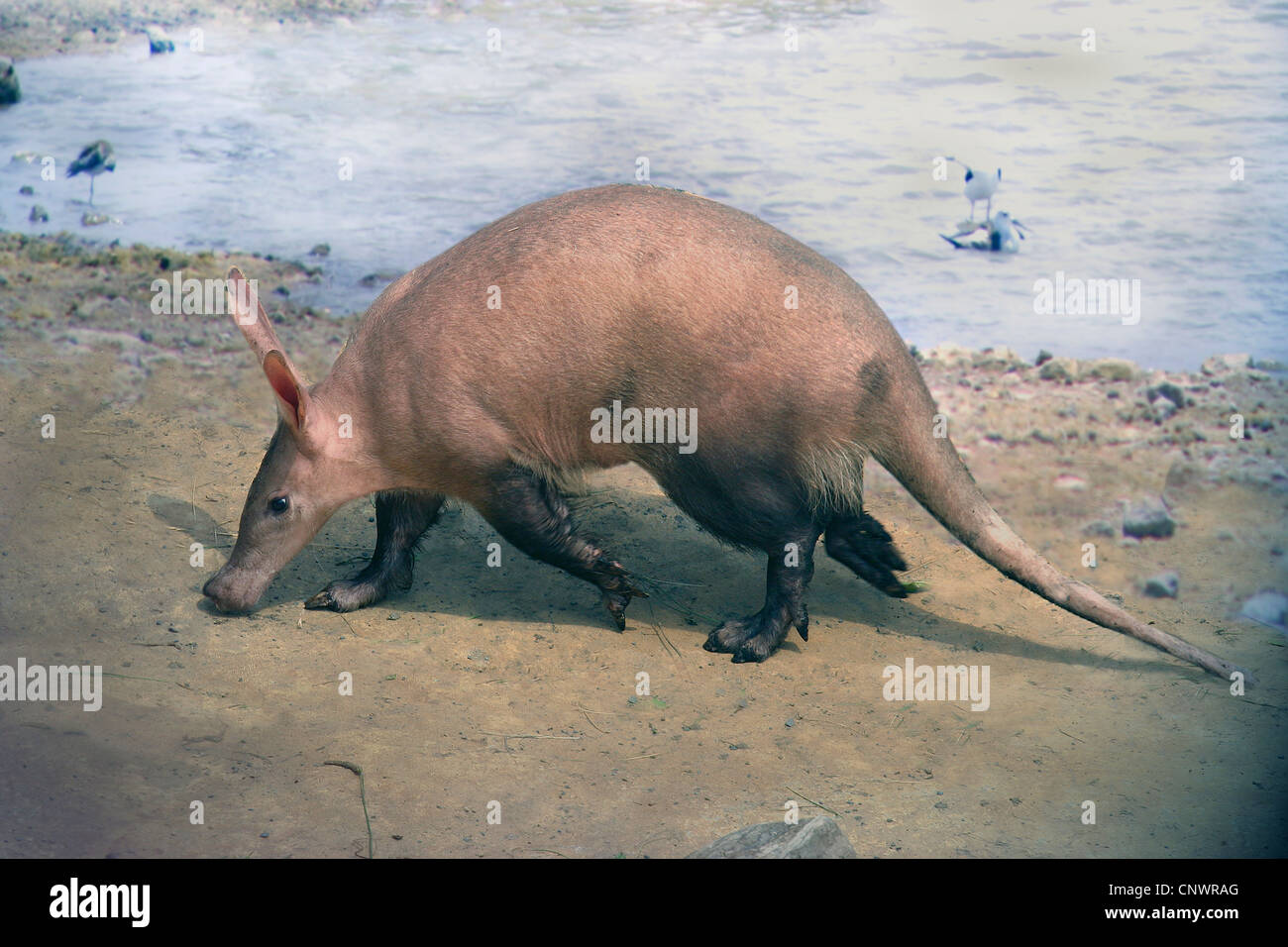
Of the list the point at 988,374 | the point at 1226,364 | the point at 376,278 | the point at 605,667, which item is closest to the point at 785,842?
the point at 605,667

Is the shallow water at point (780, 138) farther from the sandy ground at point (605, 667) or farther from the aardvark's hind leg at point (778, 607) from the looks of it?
the aardvark's hind leg at point (778, 607)

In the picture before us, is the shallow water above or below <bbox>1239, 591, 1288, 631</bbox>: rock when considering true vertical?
above

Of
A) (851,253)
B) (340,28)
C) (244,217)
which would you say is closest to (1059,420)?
(851,253)

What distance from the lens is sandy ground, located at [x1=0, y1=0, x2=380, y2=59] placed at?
13.0m

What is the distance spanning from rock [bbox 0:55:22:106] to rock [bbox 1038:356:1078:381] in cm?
967

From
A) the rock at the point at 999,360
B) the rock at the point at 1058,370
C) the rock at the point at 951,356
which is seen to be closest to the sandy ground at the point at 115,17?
the rock at the point at 951,356

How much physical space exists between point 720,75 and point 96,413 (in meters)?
7.45

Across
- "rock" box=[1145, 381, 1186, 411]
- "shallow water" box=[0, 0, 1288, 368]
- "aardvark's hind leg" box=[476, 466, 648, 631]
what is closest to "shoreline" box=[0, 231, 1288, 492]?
"rock" box=[1145, 381, 1186, 411]

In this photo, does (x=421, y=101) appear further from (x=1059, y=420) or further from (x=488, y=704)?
(x=488, y=704)

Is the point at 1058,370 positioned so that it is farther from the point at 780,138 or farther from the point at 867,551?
the point at 780,138

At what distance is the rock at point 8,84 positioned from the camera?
11562 millimetres

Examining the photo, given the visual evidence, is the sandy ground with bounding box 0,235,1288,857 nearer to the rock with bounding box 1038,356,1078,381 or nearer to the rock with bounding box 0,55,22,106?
the rock with bounding box 1038,356,1078,381

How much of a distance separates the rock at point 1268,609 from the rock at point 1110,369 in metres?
2.15

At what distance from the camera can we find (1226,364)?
745 centimetres
